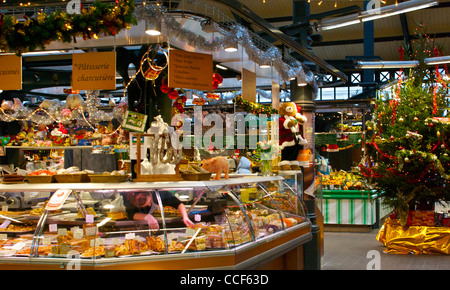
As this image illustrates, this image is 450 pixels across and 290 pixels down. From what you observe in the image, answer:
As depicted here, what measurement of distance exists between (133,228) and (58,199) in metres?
0.71

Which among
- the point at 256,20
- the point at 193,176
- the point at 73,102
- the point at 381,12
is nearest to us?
the point at 193,176

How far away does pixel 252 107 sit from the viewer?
293 inches

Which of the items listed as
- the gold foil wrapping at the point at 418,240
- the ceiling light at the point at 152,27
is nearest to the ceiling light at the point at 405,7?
the gold foil wrapping at the point at 418,240

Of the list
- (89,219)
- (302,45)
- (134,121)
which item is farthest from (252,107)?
(89,219)

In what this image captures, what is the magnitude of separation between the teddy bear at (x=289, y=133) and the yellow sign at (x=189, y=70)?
10.3 feet

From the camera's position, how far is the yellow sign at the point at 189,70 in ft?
16.0

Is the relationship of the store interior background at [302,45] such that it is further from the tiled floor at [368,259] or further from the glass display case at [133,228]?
the tiled floor at [368,259]

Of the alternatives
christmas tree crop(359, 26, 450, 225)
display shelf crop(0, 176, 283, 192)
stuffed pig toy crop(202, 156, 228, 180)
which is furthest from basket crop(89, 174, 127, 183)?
christmas tree crop(359, 26, 450, 225)

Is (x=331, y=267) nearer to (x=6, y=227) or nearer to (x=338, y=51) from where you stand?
(x=6, y=227)

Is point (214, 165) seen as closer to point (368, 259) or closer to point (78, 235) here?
point (78, 235)

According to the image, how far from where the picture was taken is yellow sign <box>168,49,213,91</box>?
4.86 meters

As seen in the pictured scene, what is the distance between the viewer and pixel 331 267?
7.21 meters

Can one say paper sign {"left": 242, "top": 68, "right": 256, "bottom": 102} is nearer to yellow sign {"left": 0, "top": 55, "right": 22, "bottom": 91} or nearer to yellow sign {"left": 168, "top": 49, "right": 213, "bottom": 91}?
yellow sign {"left": 168, "top": 49, "right": 213, "bottom": 91}
